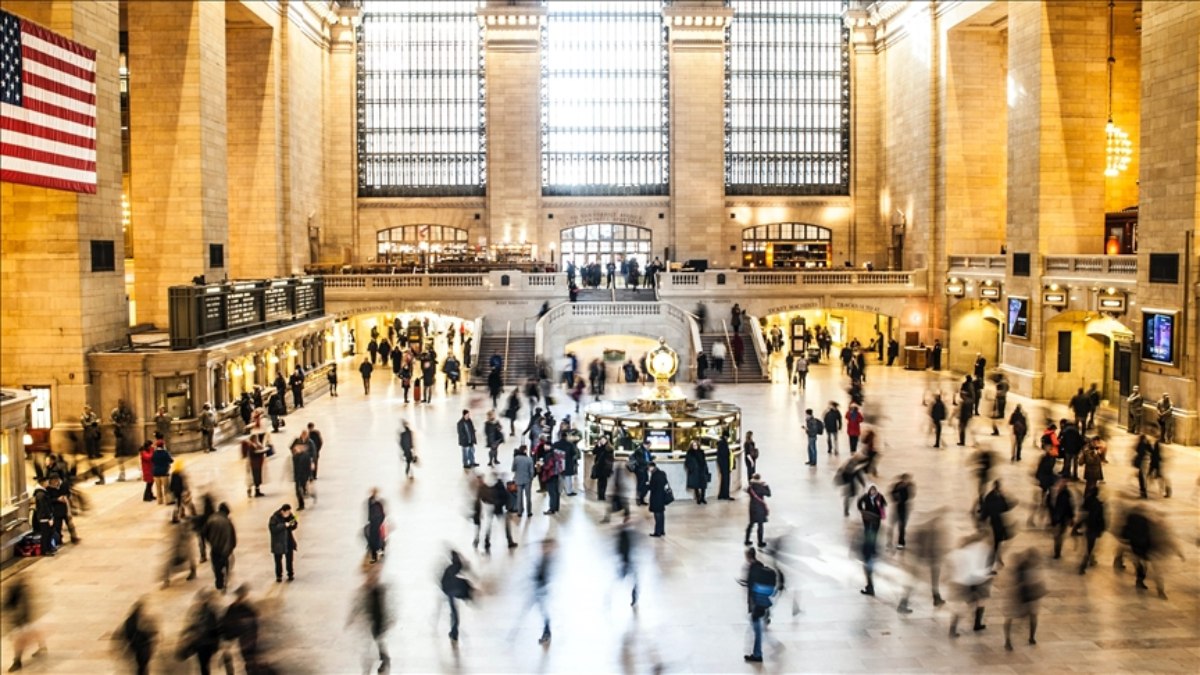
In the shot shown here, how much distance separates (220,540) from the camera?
13.7 meters

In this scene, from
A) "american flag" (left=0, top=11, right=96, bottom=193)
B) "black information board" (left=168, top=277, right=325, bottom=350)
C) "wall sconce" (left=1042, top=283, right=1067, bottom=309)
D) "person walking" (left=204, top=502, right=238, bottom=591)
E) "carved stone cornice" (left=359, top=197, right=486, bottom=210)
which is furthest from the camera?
"carved stone cornice" (left=359, top=197, right=486, bottom=210)

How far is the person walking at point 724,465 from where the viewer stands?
18672 mm

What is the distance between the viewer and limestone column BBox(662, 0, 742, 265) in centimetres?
4769

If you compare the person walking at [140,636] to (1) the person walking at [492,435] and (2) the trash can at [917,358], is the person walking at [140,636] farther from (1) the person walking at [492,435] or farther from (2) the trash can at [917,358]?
(2) the trash can at [917,358]

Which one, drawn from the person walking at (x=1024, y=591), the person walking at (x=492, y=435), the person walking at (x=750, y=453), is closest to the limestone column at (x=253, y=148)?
the person walking at (x=492, y=435)

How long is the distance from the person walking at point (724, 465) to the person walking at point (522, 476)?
130 inches


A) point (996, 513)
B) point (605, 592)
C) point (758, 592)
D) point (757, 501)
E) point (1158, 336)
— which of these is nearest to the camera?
point (758, 592)

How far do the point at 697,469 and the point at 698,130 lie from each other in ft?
107

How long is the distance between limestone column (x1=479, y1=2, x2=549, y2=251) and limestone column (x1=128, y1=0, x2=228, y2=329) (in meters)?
17.7

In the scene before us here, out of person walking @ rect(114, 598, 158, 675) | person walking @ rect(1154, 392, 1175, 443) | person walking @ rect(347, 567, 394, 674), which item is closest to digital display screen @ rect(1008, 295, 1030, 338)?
person walking @ rect(1154, 392, 1175, 443)

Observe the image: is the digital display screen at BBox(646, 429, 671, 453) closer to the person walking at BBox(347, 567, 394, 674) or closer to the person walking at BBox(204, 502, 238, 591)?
the person walking at BBox(204, 502, 238, 591)

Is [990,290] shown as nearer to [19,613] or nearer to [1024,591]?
[1024,591]

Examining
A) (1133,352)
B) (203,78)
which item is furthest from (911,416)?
(203,78)

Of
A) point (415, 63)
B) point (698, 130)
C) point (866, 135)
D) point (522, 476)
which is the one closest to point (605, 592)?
point (522, 476)
